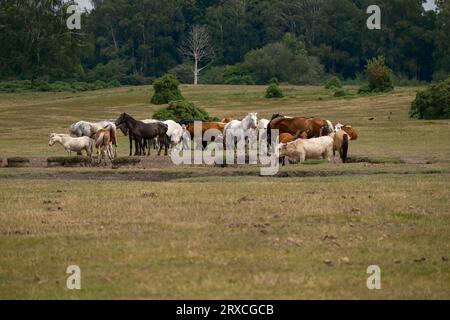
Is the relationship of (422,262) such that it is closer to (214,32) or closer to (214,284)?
(214,284)

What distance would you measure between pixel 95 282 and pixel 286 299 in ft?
7.53

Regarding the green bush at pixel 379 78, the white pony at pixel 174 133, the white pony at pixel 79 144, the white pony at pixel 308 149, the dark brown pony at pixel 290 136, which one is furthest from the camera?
the green bush at pixel 379 78

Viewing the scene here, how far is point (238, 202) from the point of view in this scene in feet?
59.0

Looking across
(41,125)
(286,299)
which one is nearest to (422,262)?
(286,299)

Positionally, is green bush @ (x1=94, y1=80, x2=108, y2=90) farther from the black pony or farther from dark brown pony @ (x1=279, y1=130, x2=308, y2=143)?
dark brown pony @ (x1=279, y1=130, x2=308, y2=143)

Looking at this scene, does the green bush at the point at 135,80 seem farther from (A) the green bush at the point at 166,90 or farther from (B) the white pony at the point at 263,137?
(B) the white pony at the point at 263,137

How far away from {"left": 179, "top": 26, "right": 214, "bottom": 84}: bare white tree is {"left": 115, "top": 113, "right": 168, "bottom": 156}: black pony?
6260 centimetres

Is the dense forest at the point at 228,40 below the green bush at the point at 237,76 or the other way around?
the other way around

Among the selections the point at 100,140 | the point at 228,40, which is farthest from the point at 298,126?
the point at 228,40

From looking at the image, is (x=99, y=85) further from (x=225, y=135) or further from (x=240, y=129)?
(x=240, y=129)

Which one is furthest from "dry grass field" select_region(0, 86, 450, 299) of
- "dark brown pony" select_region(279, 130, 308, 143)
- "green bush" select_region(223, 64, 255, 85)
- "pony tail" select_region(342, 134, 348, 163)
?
"green bush" select_region(223, 64, 255, 85)

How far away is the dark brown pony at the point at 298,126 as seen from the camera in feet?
104

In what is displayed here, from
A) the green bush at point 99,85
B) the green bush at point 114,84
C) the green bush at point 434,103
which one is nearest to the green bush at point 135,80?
the green bush at point 114,84

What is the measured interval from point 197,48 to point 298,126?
226 ft
